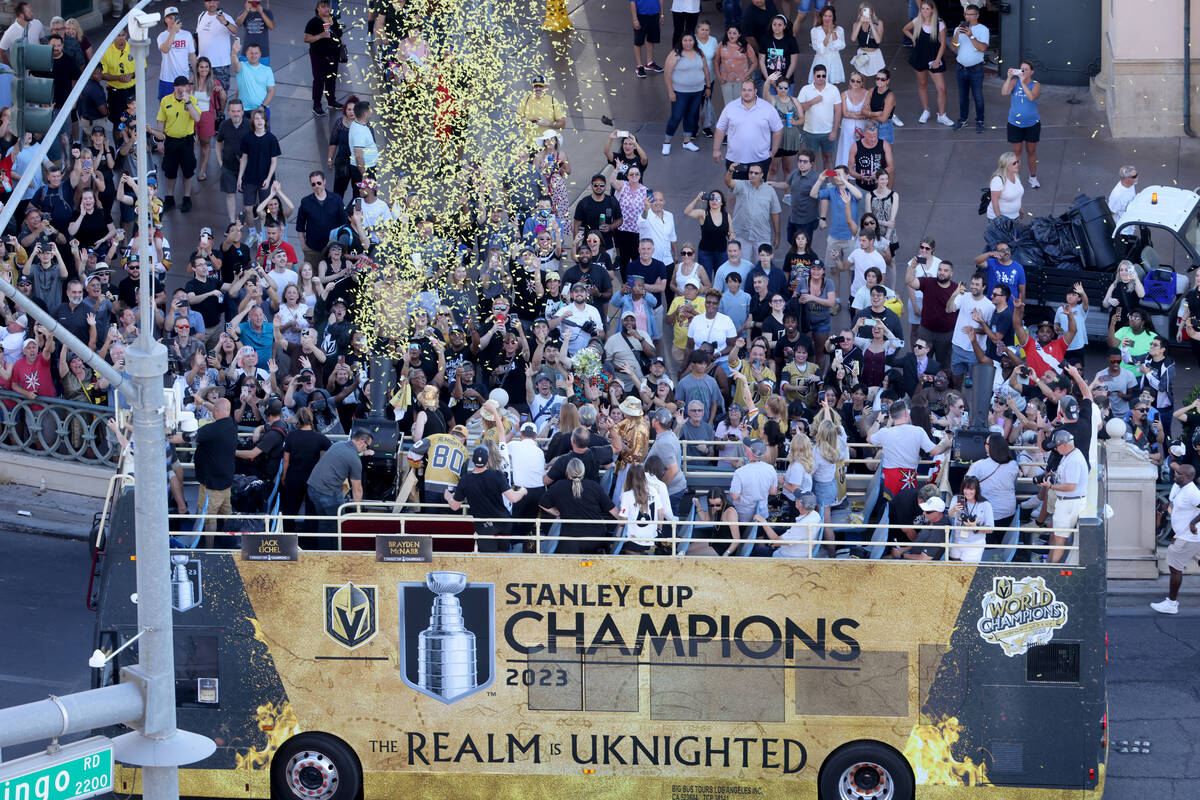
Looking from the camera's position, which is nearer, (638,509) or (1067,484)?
(1067,484)

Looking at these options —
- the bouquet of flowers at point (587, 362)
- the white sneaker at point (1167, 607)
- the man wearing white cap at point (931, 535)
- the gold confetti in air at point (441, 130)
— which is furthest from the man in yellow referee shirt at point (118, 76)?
the white sneaker at point (1167, 607)

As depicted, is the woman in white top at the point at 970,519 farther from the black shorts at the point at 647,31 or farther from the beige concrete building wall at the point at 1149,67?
the black shorts at the point at 647,31

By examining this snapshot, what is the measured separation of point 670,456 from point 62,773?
22.9 feet

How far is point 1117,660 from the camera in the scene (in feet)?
61.5

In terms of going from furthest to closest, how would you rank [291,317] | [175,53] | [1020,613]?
[175,53], [291,317], [1020,613]

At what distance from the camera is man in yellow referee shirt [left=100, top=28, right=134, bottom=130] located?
27.3 meters

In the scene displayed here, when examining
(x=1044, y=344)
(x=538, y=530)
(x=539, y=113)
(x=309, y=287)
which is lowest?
(x=538, y=530)

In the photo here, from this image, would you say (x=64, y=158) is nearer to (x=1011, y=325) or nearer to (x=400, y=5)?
(x=400, y=5)

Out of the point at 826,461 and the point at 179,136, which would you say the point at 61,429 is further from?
the point at 826,461

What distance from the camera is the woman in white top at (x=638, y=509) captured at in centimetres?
1625

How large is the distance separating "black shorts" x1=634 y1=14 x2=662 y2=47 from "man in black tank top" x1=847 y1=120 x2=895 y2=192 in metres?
5.65

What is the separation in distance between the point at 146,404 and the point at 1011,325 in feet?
39.0

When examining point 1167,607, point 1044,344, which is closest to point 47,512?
point 1044,344

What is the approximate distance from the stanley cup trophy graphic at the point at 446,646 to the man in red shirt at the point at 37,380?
25.6ft
